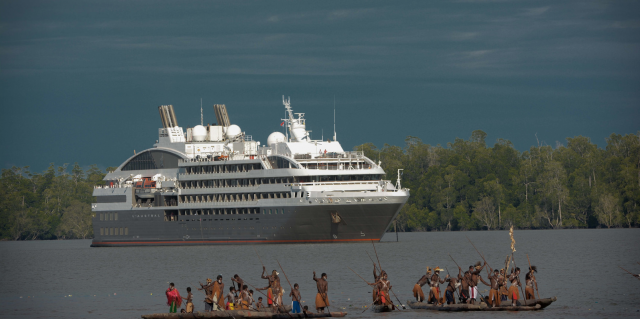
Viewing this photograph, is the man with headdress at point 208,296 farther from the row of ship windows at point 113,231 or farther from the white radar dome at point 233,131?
the white radar dome at point 233,131

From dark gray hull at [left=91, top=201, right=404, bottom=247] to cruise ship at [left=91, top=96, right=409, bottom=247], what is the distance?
0.11 m

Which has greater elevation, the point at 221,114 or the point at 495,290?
the point at 221,114

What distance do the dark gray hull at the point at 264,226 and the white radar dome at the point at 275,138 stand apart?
10931mm

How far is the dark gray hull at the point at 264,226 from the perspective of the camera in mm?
90000

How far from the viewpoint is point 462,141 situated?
598ft

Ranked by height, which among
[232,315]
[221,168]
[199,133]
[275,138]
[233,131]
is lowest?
[232,315]

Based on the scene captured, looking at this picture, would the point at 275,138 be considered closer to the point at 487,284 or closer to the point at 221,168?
the point at 221,168

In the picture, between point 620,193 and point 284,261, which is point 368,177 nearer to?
point 284,261

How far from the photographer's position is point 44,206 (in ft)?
607

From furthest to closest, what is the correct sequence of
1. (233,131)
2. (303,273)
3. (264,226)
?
1. (233,131)
2. (264,226)
3. (303,273)

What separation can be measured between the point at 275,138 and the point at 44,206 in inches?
3789

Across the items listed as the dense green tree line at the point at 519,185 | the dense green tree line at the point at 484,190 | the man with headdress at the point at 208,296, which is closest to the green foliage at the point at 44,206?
the dense green tree line at the point at 484,190

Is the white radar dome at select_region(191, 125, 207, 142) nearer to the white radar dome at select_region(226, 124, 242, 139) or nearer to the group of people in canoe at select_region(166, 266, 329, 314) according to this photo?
the white radar dome at select_region(226, 124, 242, 139)

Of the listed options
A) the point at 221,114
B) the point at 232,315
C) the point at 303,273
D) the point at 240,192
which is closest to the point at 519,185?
the point at 221,114
